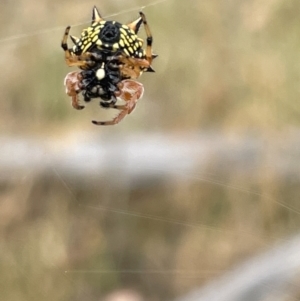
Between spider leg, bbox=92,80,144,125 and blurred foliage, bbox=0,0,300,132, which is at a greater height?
blurred foliage, bbox=0,0,300,132

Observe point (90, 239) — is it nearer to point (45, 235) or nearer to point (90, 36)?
point (45, 235)

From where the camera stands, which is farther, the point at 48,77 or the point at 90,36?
the point at 48,77

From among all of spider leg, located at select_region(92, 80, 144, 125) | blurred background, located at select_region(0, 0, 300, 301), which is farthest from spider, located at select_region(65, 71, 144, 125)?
blurred background, located at select_region(0, 0, 300, 301)

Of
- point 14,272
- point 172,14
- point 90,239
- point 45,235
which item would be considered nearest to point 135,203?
point 90,239

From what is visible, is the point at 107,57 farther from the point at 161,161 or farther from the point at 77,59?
the point at 161,161

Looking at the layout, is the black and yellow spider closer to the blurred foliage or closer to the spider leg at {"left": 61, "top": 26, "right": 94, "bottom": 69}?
the spider leg at {"left": 61, "top": 26, "right": 94, "bottom": 69}

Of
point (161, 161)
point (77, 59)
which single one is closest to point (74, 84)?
point (77, 59)
